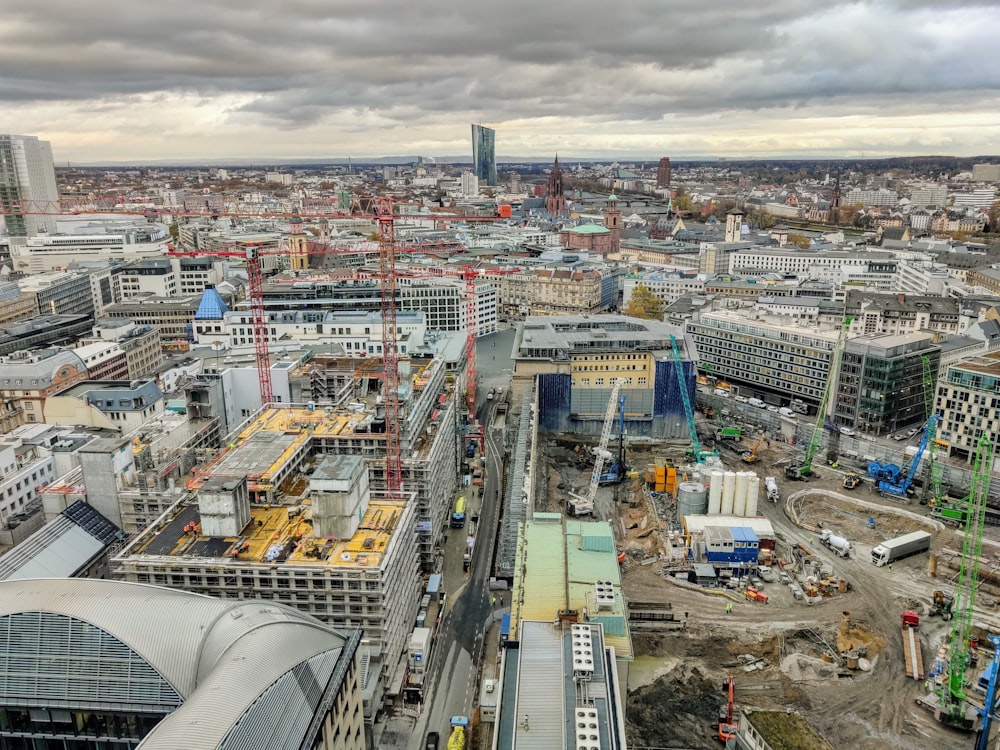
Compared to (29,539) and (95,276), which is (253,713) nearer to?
(29,539)

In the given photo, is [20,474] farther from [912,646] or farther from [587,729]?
[912,646]

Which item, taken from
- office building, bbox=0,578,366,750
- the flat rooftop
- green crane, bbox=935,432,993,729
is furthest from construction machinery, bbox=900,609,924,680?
office building, bbox=0,578,366,750

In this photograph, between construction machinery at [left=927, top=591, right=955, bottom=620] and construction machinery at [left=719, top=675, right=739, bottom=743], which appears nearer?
construction machinery at [left=719, top=675, right=739, bottom=743]

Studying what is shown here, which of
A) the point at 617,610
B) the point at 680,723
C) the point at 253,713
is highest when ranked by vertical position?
the point at 253,713

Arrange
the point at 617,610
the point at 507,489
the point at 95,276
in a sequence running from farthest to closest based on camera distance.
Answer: the point at 95,276 < the point at 507,489 < the point at 617,610

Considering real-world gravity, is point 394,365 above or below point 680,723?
above

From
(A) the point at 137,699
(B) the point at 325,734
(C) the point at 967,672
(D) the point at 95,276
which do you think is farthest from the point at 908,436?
(D) the point at 95,276

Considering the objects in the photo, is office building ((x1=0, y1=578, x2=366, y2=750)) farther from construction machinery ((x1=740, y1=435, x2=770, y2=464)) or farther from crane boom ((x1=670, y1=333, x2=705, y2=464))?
construction machinery ((x1=740, y1=435, x2=770, y2=464))
